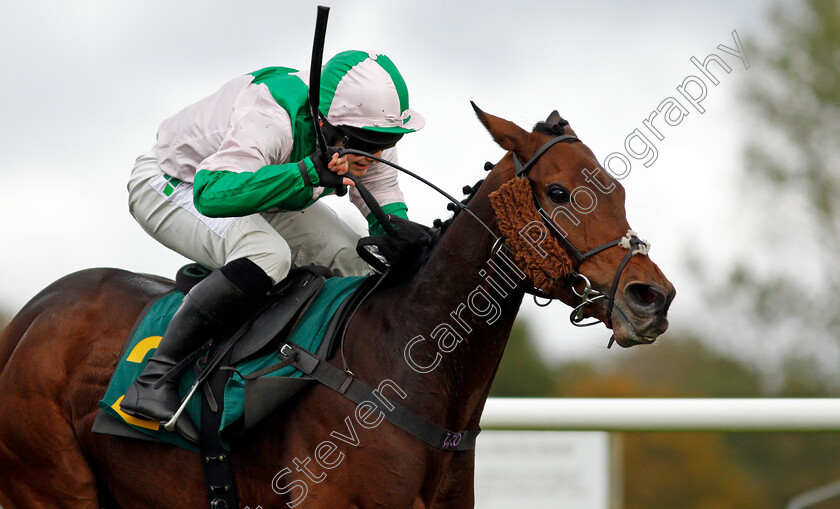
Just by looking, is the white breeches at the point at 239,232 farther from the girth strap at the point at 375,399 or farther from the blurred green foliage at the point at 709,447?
the blurred green foliage at the point at 709,447

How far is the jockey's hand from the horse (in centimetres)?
41

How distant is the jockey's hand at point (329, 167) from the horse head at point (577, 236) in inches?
20.2

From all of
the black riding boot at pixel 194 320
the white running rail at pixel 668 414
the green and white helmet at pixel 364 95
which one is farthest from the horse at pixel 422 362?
the white running rail at pixel 668 414

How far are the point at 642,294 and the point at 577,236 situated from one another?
0.88 ft

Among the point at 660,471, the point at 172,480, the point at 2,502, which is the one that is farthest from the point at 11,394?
the point at 660,471

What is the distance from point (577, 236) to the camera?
2852 millimetres

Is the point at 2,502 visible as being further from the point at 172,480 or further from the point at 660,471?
the point at 660,471

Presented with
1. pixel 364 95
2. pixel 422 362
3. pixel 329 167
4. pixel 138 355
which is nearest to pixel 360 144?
pixel 364 95

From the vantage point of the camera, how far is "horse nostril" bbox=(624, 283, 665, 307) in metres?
2.70

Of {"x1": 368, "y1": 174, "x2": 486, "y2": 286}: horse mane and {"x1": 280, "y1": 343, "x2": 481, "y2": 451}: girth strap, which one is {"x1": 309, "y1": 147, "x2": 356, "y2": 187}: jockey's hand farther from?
{"x1": 280, "y1": 343, "x2": 481, "y2": 451}: girth strap

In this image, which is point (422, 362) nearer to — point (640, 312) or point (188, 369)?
point (640, 312)

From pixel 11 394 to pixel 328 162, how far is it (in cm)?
155

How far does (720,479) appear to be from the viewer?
66.6 ft

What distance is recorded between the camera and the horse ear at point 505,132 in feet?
9.97
